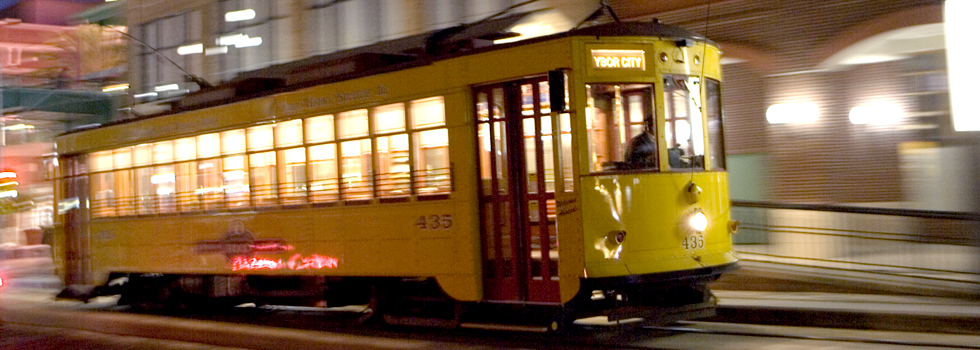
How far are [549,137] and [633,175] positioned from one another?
2.60 ft

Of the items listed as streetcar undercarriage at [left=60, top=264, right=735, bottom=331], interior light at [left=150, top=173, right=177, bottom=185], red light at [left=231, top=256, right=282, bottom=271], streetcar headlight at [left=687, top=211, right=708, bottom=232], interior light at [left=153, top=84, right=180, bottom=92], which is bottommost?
streetcar undercarriage at [left=60, top=264, right=735, bottom=331]

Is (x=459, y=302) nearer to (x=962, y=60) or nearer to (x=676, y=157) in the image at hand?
(x=676, y=157)

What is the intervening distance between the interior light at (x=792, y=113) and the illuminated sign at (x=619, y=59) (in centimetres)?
594

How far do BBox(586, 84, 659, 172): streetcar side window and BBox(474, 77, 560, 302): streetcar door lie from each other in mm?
396

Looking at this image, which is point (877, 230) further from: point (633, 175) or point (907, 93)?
point (633, 175)

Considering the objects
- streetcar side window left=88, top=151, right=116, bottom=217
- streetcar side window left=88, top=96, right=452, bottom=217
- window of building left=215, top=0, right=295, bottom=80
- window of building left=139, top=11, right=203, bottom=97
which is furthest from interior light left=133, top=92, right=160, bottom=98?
Answer: streetcar side window left=88, top=96, right=452, bottom=217

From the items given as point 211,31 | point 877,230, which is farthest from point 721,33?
point 211,31

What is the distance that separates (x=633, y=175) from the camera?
24.8ft

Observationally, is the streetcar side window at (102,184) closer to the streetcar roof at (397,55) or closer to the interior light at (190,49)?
the streetcar roof at (397,55)

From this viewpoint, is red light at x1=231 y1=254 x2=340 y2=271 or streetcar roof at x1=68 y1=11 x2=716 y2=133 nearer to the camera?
streetcar roof at x1=68 y1=11 x2=716 y2=133

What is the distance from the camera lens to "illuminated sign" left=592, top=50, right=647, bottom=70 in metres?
7.58

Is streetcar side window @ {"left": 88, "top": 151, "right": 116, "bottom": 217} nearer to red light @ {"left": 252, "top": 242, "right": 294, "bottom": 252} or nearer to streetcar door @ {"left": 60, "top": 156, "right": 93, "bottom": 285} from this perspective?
streetcar door @ {"left": 60, "top": 156, "right": 93, "bottom": 285}

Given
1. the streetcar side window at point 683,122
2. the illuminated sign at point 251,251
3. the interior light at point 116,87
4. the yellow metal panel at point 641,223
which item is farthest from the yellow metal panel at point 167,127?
the interior light at point 116,87

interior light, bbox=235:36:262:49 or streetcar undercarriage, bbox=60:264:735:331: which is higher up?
interior light, bbox=235:36:262:49
